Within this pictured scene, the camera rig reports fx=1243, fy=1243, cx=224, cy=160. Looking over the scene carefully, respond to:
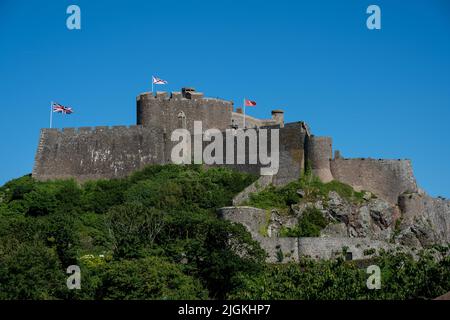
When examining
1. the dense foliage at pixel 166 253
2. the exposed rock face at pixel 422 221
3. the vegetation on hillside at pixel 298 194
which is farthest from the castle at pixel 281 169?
the dense foliage at pixel 166 253

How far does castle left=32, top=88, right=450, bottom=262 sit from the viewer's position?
56000mm

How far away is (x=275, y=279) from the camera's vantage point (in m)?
47.7

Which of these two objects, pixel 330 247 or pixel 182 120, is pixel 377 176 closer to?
pixel 330 247

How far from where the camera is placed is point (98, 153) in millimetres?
68875

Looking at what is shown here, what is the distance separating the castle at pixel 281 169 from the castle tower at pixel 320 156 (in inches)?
2.0

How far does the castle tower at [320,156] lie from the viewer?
61.8 metres

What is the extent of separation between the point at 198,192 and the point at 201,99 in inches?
349

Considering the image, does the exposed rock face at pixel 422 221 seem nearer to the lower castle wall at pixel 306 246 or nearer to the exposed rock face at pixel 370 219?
the exposed rock face at pixel 370 219

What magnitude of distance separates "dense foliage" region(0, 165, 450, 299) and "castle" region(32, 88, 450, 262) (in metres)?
1.20

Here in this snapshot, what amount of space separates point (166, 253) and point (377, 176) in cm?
1461

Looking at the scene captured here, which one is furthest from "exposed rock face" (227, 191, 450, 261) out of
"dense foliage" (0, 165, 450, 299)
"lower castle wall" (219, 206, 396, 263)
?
"dense foliage" (0, 165, 450, 299)

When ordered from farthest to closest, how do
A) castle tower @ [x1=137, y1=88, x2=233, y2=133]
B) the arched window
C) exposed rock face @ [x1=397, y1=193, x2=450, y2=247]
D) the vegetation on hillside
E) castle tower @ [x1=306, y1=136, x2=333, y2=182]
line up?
castle tower @ [x1=137, y1=88, x2=233, y2=133], the arched window, castle tower @ [x1=306, y1=136, x2=333, y2=182], exposed rock face @ [x1=397, y1=193, x2=450, y2=247], the vegetation on hillside

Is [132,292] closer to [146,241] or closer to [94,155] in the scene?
[146,241]

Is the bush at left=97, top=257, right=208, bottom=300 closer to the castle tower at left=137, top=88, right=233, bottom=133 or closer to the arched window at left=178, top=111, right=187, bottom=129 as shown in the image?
the arched window at left=178, top=111, right=187, bottom=129
